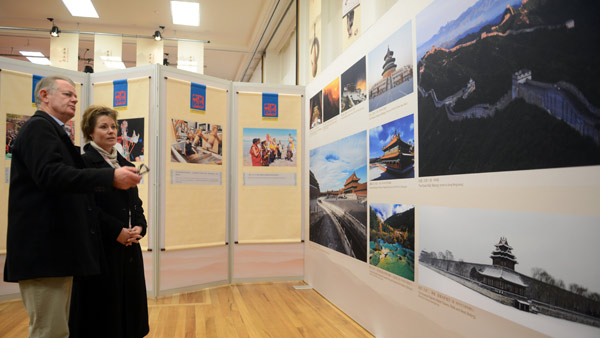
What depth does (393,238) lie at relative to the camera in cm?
290

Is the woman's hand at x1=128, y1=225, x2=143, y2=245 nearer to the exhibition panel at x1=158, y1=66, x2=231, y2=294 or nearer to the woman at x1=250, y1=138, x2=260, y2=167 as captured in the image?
the exhibition panel at x1=158, y1=66, x2=231, y2=294

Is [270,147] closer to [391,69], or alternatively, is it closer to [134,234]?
[391,69]

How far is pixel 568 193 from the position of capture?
160cm

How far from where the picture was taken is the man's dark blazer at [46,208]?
1610mm

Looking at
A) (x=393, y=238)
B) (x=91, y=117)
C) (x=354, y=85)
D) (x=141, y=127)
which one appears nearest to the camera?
(x=91, y=117)

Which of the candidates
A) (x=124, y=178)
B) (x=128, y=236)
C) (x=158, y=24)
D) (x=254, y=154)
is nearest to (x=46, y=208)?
(x=124, y=178)

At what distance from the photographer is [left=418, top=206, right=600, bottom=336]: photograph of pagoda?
152cm

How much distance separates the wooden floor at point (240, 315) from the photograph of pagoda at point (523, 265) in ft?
4.31

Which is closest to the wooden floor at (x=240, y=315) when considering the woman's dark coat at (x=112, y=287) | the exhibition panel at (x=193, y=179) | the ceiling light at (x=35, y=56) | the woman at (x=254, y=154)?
the exhibition panel at (x=193, y=179)

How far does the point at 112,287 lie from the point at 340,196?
2352 mm

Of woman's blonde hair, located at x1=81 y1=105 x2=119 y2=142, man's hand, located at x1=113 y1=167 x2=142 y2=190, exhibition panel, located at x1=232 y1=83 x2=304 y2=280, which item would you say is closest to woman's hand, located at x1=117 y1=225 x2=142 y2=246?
man's hand, located at x1=113 y1=167 x2=142 y2=190

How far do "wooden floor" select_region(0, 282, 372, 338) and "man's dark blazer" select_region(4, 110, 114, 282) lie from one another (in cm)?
182

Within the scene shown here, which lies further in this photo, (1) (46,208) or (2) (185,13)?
(2) (185,13)

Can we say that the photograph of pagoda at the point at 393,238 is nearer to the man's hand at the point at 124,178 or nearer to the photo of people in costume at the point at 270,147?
the man's hand at the point at 124,178
